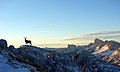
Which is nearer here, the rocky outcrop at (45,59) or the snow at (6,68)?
the snow at (6,68)

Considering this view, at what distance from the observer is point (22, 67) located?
66062 millimetres

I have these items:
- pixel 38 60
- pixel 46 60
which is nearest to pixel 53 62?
pixel 46 60

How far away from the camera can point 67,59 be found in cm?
14038

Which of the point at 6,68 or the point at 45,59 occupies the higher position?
the point at 6,68

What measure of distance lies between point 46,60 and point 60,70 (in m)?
7.33

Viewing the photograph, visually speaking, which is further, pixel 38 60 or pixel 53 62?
pixel 53 62

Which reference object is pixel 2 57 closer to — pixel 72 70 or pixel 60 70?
pixel 60 70

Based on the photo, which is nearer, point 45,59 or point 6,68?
point 6,68

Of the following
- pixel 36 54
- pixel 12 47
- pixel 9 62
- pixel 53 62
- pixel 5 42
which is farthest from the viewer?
pixel 53 62

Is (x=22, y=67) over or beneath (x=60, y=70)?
over

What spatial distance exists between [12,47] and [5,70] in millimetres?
40855

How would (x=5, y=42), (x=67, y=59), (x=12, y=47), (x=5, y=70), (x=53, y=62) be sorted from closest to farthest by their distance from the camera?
(x=5, y=70)
(x=5, y=42)
(x=12, y=47)
(x=53, y=62)
(x=67, y=59)

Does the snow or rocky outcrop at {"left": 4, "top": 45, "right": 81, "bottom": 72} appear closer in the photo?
the snow

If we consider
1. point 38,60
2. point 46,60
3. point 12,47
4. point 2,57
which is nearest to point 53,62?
point 46,60
